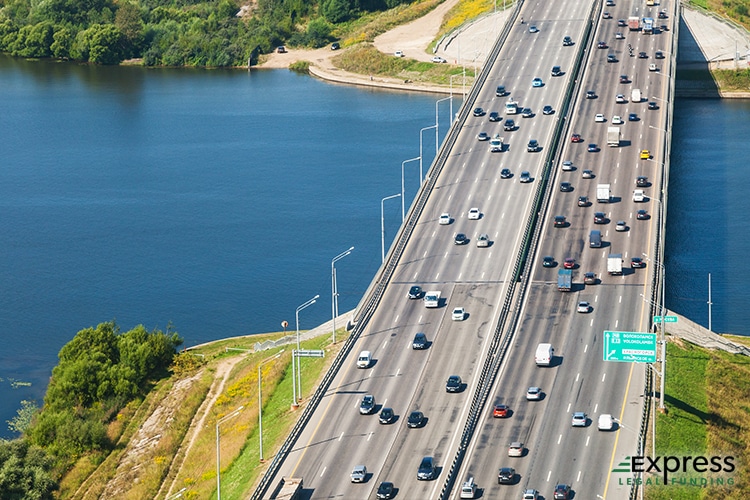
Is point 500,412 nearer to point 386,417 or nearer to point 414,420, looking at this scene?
point 414,420

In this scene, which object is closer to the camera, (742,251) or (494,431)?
(494,431)

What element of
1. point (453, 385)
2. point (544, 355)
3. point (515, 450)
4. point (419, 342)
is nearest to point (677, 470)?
point (515, 450)

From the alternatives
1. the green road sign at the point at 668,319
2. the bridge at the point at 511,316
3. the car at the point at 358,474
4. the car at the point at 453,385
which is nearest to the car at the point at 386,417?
the bridge at the point at 511,316

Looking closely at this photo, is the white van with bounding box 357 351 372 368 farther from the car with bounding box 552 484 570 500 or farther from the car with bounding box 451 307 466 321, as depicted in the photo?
the car with bounding box 552 484 570 500

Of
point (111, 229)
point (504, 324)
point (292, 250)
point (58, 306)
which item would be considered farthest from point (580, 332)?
point (111, 229)

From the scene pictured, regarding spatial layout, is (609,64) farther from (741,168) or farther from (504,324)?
(504,324)

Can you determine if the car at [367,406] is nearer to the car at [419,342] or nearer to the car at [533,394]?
the car at [419,342]

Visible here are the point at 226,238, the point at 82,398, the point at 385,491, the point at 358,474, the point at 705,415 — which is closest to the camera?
the point at 385,491
